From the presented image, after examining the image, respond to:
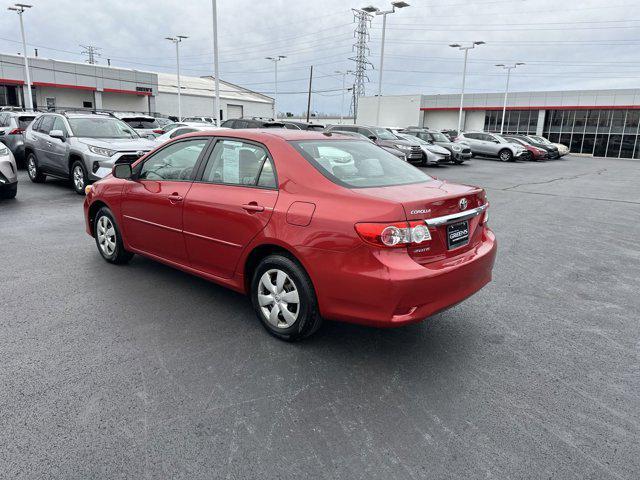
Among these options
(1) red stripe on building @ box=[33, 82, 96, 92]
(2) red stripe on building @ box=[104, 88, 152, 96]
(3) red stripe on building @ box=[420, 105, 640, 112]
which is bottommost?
(3) red stripe on building @ box=[420, 105, 640, 112]

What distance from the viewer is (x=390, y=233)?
3.22 metres

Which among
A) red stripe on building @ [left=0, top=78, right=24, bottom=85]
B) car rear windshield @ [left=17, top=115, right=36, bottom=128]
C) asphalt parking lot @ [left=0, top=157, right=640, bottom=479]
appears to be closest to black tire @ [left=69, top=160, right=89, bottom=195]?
car rear windshield @ [left=17, top=115, right=36, bottom=128]

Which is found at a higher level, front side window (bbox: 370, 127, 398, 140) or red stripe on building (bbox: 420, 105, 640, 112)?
red stripe on building (bbox: 420, 105, 640, 112)

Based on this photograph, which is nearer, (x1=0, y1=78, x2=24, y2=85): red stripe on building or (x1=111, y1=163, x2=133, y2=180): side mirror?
(x1=111, y1=163, x2=133, y2=180): side mirror

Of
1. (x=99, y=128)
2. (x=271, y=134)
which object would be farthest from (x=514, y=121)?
(x=271, y=134)

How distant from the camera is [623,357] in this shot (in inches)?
148

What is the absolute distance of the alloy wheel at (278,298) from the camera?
146 inches

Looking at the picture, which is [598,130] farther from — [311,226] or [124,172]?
[311,226]

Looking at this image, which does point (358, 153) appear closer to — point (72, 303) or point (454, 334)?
point (454, 334)

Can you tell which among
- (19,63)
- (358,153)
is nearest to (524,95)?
(19,63)

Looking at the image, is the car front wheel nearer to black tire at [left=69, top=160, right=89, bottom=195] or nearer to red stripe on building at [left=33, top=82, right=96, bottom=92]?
black tire at [left=69, top=160, right=89, bottom=195]

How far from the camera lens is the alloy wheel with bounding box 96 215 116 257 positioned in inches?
220

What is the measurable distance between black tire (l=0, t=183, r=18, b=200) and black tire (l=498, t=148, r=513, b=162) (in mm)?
25910

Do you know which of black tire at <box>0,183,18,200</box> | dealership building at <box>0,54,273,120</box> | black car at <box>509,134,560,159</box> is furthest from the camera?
dealership building at <box>0,54,273,120</box>
